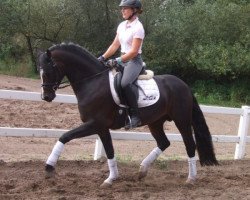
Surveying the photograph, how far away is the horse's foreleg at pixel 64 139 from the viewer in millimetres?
6555

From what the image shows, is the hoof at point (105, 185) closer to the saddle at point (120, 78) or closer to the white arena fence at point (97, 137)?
the saddle at point (120, 78)

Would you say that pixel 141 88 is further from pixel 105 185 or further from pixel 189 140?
pixel 105 185

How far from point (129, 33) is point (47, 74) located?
133 centimetres

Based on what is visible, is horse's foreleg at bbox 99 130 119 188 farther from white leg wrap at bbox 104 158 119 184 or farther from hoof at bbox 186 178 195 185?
hoof at bbox 186 178 195 185

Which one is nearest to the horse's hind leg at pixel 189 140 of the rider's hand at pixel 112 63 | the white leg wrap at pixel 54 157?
the rider's hand at pixel 112 63

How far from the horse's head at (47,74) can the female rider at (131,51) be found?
0.90 m

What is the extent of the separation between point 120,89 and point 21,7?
84.6 feet

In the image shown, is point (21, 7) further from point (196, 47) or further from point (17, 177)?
point (17, 177)

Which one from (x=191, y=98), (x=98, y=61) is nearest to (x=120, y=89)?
(x=98, y=61)

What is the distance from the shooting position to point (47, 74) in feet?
21.9

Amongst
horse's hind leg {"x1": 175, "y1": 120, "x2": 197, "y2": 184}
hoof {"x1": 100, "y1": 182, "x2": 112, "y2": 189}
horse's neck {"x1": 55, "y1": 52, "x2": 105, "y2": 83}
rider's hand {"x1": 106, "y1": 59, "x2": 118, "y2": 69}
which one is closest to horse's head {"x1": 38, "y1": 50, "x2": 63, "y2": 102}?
horse's neck {"x1": 55, "y1": 52, "x2": 105, "y2": 83}

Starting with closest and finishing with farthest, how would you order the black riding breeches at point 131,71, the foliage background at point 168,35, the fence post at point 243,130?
the black riding breeches at point 131,71, the fence post at point 243,130, the foliage background at point 168,35

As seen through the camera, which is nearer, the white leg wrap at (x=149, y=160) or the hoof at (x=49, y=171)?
the hoof at (x=49, y=171)

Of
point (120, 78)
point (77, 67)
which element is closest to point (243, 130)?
point (120, 78)
